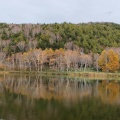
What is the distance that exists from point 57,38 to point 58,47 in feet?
40.0

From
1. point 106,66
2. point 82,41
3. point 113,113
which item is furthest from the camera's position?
point 82,41

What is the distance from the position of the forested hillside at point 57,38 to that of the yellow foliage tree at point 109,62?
3844 centimetres

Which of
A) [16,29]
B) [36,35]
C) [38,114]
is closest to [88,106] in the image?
[38,114]

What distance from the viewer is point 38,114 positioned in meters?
24.3

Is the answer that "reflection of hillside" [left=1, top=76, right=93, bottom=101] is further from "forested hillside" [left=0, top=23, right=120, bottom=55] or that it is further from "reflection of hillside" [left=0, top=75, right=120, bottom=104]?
"forested hillside" [left=0, top=23, right=120, bottom=55]

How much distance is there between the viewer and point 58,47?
146625 millimetres

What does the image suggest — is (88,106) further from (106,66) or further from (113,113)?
(106,66)

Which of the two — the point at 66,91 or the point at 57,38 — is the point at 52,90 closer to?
the point at 66,91

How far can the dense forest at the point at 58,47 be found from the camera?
341ft

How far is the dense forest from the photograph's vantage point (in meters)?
104

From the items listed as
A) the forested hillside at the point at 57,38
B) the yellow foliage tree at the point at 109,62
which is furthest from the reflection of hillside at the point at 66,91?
the forested hillside at the point at 57,38

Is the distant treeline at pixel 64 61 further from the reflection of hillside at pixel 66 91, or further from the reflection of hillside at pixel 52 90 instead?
the reflection of hillside at pixel 52 90

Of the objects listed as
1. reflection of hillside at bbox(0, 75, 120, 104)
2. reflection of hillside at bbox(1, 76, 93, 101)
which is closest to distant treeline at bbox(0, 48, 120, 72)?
reflection of hillside at bbox(0, 75, 120, 104)

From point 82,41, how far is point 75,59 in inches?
1993
